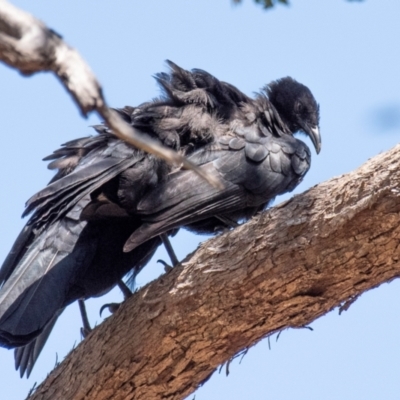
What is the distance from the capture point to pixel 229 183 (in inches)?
223

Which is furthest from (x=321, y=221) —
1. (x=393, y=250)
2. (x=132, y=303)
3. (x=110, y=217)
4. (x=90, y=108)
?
(x=90, y=108)

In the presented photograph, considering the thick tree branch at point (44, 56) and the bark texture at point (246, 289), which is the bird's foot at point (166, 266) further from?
the thick tree branch at point (44, 56)

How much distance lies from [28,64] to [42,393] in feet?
9.69

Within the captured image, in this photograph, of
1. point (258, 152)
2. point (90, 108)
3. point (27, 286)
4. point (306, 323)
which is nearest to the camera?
point (90, 108)

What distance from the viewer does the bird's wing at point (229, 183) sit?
5.28m

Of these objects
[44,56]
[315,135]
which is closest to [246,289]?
[44,56]

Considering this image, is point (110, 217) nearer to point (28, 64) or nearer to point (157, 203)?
point (157, 203)

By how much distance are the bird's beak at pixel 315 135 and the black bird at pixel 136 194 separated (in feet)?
2.07

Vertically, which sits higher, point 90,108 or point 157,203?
point 157,203

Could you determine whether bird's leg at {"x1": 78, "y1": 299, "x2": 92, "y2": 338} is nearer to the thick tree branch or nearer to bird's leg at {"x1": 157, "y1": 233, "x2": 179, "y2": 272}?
bird's leg at {"x1": 157, "y1": 233, "x2": 179, "y2": 272}

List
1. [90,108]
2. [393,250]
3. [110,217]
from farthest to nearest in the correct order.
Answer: [110,217] < [393,250] < [90,108]

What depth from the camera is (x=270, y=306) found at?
4.53 meters

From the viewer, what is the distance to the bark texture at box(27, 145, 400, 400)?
14.2ft

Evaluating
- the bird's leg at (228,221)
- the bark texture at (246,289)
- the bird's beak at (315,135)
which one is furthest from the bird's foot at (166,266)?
the bird's beak at (315,135)
